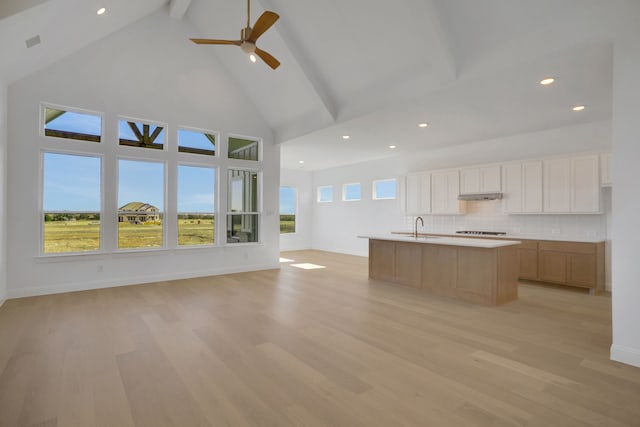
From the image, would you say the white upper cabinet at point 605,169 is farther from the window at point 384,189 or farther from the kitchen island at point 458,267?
the window at point 384,189

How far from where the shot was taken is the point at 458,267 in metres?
5.02

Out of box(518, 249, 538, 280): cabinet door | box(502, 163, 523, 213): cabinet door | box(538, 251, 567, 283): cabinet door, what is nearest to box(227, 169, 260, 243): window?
box(502, 163, 523, 213): cabinet door

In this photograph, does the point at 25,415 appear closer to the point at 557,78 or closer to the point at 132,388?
the point at 132,388

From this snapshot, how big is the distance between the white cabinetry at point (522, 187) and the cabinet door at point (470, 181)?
0.51 m

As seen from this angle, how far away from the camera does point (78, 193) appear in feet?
17.8

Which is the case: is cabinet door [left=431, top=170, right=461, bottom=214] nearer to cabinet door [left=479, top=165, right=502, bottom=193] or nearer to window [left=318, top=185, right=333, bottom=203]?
cabinet door [left=479, top=165, right=502, bottom=193]

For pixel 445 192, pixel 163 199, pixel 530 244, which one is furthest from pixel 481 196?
pixel 163 199

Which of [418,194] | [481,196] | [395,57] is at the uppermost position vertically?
[395,57]

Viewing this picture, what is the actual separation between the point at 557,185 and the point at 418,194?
9.23 ft

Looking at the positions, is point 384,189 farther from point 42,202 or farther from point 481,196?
point 42,202

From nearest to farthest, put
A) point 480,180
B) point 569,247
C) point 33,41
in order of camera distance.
Result: point 33,41
point 569,247
point 480,180

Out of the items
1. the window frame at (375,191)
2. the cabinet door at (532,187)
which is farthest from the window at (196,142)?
the cabinet door at (532,187)

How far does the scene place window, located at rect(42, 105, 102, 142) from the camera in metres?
5.20

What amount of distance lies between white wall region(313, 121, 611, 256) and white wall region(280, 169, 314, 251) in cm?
24
